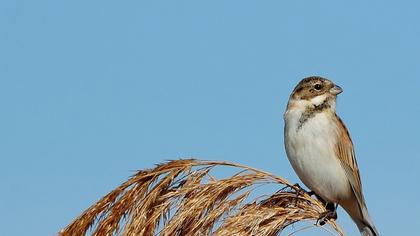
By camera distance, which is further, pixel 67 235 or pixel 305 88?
pixel 305 88

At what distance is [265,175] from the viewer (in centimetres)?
417

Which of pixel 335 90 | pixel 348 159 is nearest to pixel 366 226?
pixel 348 159

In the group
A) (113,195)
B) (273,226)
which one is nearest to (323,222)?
(273,226)

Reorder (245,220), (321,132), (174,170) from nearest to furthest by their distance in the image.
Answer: (245,220) < (174,170) < (321,132)

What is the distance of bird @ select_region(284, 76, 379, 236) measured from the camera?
18.8 ft

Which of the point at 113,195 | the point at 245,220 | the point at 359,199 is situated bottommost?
the point at 359,199

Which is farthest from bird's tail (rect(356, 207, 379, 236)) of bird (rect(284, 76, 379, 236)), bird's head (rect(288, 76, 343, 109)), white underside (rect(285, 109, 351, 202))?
bird's head (rect(288, 76, 343, 109))

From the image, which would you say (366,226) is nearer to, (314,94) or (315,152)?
(315,152)

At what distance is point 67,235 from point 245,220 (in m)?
0.93

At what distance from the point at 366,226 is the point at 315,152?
2.66ft

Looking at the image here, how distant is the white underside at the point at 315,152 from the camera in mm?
5695

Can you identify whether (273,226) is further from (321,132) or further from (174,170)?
(321,132)

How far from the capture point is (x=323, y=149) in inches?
227

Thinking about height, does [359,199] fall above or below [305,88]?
below
